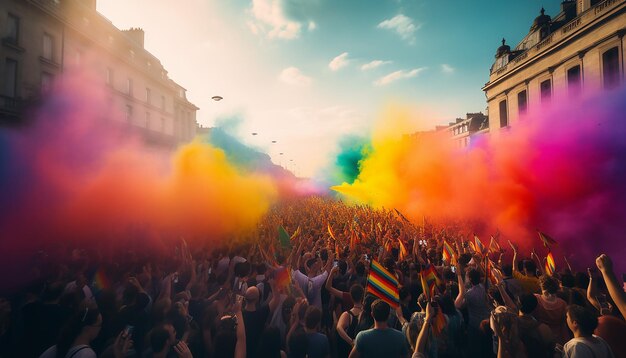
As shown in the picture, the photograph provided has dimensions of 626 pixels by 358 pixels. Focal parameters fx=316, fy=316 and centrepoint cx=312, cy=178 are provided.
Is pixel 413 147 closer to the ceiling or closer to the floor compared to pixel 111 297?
closer to the ceiling

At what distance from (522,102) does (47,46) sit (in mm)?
39294

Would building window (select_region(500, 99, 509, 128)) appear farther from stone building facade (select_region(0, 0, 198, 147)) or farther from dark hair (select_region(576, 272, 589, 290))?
stone building facade (select_region(0, 0, 198, 147))

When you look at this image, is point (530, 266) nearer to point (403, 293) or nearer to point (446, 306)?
point (403, 293)

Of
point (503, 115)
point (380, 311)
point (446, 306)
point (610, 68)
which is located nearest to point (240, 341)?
point (380, 311)

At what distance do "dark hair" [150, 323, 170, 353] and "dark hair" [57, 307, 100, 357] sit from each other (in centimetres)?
68

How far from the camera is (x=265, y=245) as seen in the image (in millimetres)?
9906

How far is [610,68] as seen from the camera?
19.8 m

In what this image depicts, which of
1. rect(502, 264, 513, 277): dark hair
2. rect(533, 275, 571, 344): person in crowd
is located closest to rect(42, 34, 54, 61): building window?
rect(502, 264, 513, 277): dark hair

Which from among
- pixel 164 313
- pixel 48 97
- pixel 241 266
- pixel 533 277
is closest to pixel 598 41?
pixel 533 277

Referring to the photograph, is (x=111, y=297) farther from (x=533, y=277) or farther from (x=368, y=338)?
(x=533, y=277)

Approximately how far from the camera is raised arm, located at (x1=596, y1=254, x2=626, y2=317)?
9.72ft

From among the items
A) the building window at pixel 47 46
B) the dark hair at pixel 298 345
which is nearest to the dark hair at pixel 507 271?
the dark hair at pixel 298 345

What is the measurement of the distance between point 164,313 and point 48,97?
19.9 metres

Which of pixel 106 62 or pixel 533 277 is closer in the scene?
pixel 533 277
